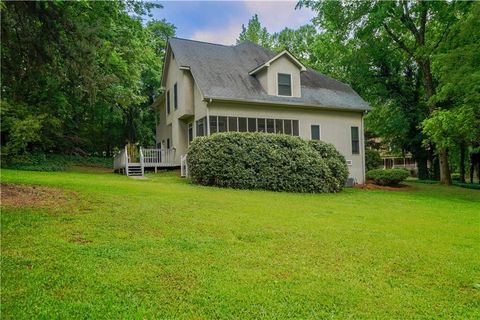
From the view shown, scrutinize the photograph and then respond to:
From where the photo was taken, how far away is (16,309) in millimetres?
3289

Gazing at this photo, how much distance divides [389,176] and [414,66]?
1160 cm

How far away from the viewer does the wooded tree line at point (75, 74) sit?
8133 millimetres

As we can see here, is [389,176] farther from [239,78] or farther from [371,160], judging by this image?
[239,78]

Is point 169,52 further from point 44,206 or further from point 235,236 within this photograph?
point 235,236

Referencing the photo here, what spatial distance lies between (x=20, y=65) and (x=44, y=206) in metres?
3.79

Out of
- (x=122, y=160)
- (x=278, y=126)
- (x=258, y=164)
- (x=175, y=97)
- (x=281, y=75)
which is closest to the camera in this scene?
(x=258, y=164)

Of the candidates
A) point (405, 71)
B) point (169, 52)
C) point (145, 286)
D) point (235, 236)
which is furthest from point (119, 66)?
point (405, 71)

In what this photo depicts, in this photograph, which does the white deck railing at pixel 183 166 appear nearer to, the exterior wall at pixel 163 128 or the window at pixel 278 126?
the window at pixel 278 126

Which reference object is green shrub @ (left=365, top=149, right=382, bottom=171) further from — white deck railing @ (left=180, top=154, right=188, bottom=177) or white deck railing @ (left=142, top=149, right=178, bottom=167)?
white deck railing @ (left=180, top=154, right=188, bottom=177)

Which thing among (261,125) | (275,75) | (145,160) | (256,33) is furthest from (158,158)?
(256,33)

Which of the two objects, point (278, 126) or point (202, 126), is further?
point (278, 126)

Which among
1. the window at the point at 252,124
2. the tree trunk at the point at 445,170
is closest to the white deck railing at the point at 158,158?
the window at the point at 252,124

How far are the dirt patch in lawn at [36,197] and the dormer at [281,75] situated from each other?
39.5 feet

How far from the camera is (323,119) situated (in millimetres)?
19828
